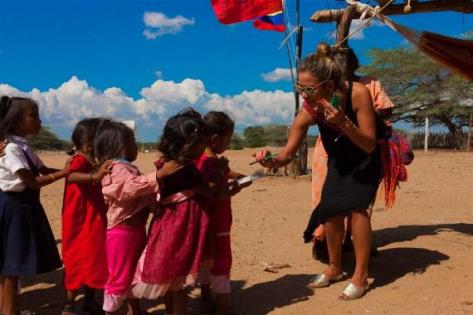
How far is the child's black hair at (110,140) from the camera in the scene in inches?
120

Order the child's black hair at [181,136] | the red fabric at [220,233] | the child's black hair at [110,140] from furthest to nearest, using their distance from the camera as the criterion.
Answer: the red fabric at [220,233], the child's black hair at [110,140], the child's black hair at [181,136]

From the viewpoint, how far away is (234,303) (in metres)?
3.60

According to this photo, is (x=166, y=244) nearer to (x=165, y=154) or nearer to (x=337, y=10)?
(x=165, y=154)

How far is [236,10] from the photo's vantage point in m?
7.38

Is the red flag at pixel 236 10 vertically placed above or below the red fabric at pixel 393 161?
above

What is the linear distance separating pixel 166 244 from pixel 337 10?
12.0 feet

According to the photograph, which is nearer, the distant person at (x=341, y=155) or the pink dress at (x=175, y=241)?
the pink dress at (x=175, y=241)

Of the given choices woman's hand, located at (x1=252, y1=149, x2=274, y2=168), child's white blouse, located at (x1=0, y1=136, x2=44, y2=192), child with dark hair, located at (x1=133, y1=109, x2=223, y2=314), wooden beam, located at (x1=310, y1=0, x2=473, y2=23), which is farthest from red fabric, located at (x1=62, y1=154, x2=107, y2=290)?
wooden beam, located at (x1=310, y1=0, x2=473, y2=23)

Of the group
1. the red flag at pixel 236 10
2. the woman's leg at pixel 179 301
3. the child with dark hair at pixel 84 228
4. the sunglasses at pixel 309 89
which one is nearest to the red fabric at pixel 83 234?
the child with dark hair at pixel 84 228

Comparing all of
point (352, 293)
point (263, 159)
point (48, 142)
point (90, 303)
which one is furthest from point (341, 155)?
point (48, 142)

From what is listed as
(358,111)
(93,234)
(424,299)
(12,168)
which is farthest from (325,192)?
(12,168)

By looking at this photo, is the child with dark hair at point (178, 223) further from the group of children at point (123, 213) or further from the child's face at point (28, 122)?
the child's face at point (28, 122)

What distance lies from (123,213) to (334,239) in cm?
164

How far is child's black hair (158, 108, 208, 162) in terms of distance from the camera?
2.79m
